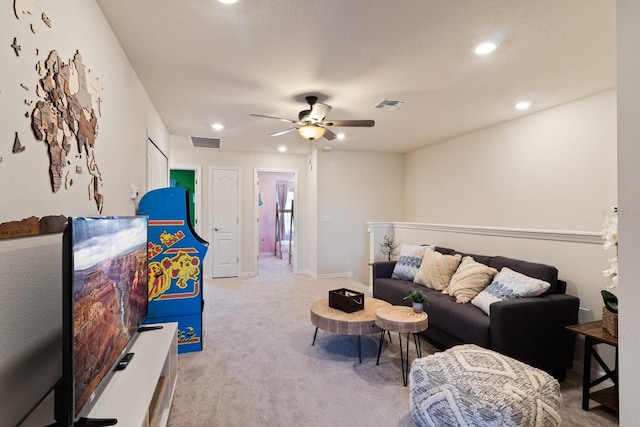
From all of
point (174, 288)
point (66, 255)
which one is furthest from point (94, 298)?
point (174, 288)

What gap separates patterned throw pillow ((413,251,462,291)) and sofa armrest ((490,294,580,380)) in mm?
1020

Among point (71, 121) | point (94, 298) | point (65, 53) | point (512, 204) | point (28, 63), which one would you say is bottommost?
point (94, 298)

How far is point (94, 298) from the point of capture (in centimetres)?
121

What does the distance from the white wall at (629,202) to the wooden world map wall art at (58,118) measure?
7.08 ft

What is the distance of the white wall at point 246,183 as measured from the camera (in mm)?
6008

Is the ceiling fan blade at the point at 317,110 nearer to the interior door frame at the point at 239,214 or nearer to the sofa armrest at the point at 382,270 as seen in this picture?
the sofa armrest at the point at 382,270

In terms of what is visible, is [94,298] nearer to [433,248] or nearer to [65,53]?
[65,53]

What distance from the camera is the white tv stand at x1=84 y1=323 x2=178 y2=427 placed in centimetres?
121

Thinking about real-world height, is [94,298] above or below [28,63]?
below

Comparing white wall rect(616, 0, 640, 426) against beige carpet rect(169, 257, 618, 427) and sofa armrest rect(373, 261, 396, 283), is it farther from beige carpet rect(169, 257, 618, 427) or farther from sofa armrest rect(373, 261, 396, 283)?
sofa armrest rect(373, 261, 396, 283)

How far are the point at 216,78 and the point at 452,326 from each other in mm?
3082

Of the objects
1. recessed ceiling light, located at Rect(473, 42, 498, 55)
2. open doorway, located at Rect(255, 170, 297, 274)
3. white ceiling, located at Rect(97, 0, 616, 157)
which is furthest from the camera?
open doorway, located at Rect(255, 170, 297, 274)

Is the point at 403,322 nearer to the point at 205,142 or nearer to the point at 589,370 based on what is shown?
the point at 589,370

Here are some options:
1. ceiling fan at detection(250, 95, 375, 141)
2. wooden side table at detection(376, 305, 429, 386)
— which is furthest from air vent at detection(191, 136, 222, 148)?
wooden side table at detection(376, 305, 429, 386)
